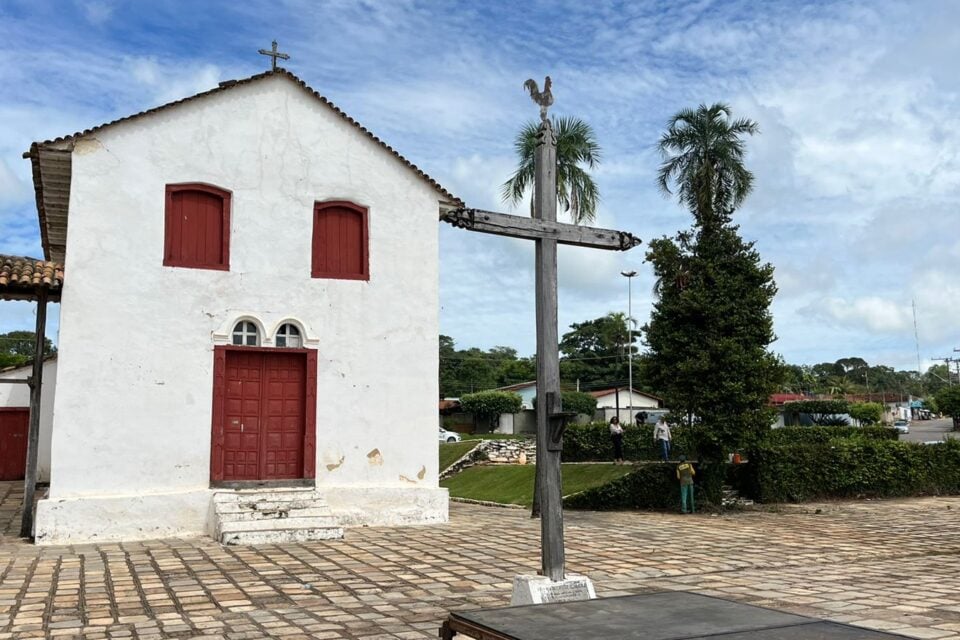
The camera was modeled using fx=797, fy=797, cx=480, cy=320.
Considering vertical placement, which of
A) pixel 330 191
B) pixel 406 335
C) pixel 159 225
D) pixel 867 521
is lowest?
pixel 867 521

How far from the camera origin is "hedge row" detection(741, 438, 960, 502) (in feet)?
68.4

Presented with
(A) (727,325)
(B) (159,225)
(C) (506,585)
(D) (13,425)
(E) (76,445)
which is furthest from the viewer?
(D) (13,425)

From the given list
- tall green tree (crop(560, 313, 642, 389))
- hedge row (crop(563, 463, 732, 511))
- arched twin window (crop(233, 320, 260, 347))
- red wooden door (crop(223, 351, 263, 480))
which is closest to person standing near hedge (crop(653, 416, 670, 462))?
hedge row (crop(563, 463, 732, 511))

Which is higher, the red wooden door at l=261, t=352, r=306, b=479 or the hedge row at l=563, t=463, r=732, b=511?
the red wooden door at l=261, t=352, r=306, b=479

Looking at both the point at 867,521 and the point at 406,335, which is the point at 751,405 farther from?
the point at 406,335

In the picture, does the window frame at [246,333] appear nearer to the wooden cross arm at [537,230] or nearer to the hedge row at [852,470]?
the wooden cross arm at [537,230]

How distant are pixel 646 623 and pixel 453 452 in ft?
90.0

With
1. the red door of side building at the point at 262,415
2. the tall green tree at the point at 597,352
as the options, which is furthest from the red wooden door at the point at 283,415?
the tall green tree at the point at 597,352

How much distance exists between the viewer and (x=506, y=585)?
349 inches

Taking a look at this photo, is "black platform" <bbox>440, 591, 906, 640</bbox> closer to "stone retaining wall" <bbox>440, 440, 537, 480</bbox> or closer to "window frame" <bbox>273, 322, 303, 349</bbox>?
"window frame" <bbox>273, 322, 303, 349</bbox>

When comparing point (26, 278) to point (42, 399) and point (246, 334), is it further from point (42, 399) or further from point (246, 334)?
point (42, 399)

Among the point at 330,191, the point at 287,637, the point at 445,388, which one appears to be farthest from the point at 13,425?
the point at 445,388

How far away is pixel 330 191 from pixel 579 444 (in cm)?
1675

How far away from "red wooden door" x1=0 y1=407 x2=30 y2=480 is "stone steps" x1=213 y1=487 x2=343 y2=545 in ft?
49.5
